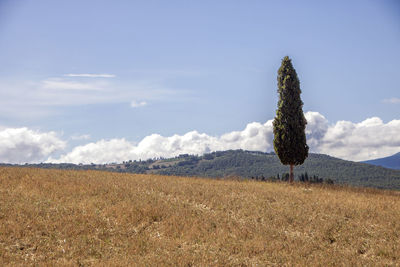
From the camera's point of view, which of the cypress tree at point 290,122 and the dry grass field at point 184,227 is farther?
the cypress tree at point 290,122

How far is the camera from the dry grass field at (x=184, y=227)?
1155 cm

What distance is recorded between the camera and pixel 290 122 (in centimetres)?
3441

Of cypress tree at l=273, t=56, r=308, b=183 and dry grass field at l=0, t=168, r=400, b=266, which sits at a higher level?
cypress tree at l=273, t=56, r=308, b=183

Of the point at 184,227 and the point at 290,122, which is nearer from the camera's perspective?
the point at 184,227

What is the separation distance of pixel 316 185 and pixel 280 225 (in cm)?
1491

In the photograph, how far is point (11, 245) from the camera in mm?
12133

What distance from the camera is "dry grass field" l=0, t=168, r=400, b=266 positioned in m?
11.6

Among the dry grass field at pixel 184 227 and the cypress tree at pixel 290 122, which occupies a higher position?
the cypress tree at pixel 290 122

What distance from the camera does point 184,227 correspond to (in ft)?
47.2

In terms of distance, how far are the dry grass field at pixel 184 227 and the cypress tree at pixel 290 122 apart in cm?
1289

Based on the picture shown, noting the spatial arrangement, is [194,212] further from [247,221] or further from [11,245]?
[11,245]

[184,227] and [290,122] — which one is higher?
[290,122]

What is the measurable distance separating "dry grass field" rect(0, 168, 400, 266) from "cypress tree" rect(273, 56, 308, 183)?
12888 millimetres

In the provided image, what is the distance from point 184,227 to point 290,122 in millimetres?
22860
